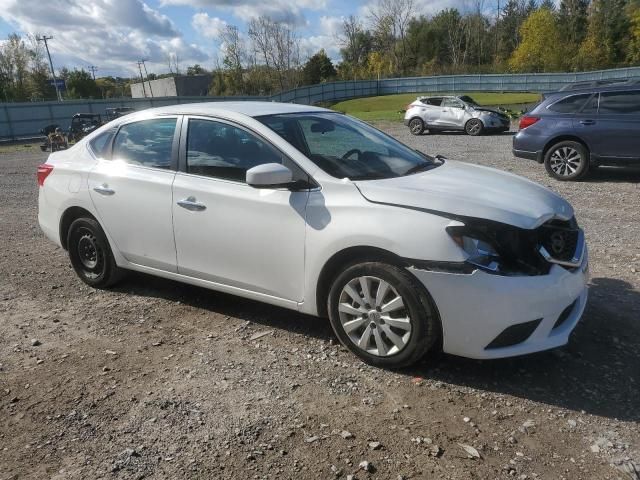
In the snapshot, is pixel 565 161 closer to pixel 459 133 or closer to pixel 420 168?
pixel 420 168

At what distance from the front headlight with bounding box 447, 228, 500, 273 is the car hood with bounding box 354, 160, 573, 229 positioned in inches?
5.2

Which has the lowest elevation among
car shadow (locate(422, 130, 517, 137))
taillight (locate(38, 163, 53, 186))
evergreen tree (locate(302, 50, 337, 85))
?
car shadow (locate(422, 130, 517, 137))

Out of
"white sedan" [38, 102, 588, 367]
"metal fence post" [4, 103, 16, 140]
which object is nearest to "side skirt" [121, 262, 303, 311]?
"white sedan" [38, 102, 588, 367]

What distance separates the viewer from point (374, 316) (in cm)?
338

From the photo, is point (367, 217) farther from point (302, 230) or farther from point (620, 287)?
point (620, 287)

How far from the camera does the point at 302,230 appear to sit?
11.6ft

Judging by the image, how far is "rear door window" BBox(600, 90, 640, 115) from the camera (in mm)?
8938

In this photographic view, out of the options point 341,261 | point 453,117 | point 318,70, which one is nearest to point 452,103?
point 453,117

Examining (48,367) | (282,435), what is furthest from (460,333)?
(48,367)

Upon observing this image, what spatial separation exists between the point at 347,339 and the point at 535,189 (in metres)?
1.67

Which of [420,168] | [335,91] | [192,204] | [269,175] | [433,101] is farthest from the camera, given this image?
[335,91]

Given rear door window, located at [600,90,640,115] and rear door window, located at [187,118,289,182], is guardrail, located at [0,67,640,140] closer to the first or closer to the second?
rear door window, located at [600,90,640,115]

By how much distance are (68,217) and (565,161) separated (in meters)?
8.18

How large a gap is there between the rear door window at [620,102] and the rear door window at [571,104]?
29 centimetres
